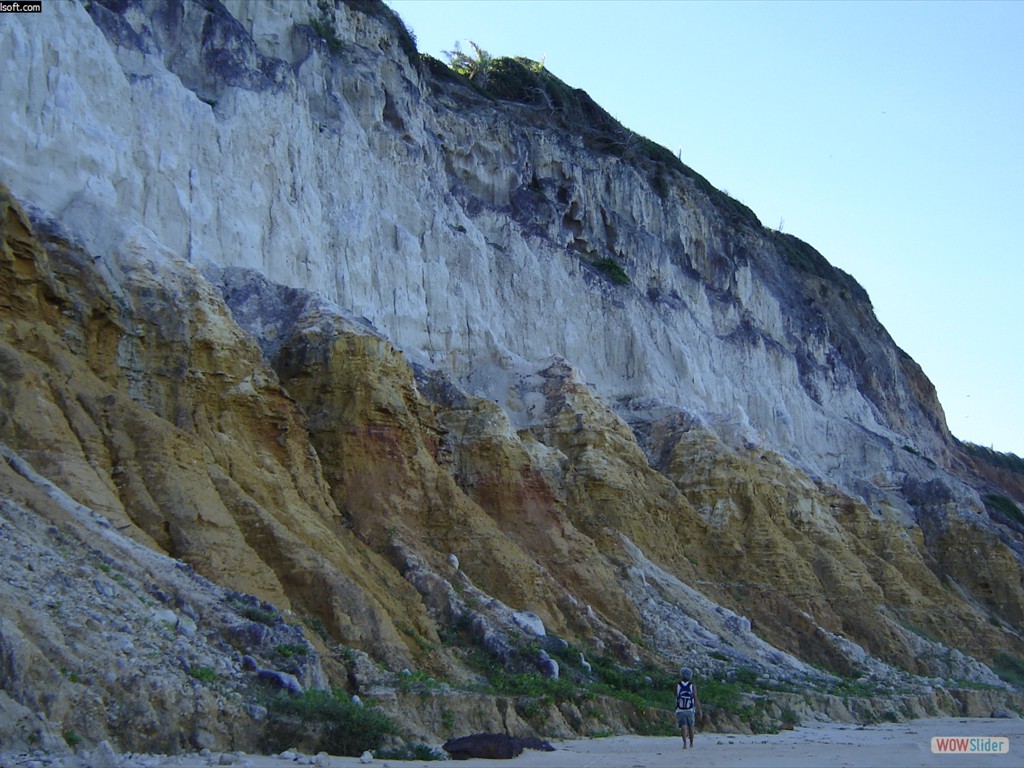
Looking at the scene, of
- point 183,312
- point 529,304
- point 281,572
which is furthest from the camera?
point 529,304

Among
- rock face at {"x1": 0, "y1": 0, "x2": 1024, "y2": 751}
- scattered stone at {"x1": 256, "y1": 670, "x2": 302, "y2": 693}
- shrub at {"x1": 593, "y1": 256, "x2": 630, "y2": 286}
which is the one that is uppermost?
shrub at {"x1": 593, "y1": 256, "x2": 630, "y2": 286}

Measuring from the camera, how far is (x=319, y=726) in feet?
45.3

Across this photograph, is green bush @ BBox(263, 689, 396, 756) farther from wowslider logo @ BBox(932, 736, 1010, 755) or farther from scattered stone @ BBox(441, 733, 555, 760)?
wowslider logo @ BBox(932, 736, 1010, 755)

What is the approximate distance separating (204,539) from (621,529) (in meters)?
17.2

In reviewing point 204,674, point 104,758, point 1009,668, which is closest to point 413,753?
point 204,674

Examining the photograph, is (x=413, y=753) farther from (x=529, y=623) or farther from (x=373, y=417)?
(x=373, y=417)

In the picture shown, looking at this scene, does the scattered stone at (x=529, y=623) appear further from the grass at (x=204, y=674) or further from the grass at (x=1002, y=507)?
the grass at (x=1002, y=507)

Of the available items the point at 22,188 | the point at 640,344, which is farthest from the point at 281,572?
the point at 640,344

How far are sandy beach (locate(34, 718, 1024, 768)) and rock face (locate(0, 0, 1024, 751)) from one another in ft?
3.00

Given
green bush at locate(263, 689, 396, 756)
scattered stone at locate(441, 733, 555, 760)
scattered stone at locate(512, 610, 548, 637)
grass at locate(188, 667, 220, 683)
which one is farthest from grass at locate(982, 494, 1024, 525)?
grass at locate(188, 667, 220, 683)

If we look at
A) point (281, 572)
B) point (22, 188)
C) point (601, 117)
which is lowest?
point (281, 572)

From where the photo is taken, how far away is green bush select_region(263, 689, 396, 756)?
44.6 feet

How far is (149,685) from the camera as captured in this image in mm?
12586

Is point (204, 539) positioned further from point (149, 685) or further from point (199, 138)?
point (199, 138)
